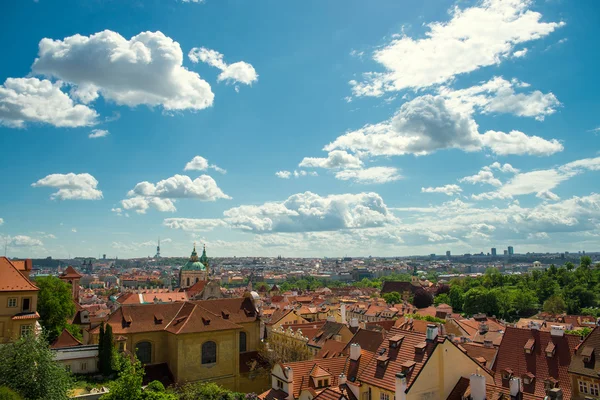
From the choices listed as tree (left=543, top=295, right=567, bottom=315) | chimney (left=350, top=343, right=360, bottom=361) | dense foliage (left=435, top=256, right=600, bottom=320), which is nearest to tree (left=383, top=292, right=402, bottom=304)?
dense foliage (left=435, top=256, right=600, bottom=320)

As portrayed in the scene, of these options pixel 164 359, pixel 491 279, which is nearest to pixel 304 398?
pixel 164 359

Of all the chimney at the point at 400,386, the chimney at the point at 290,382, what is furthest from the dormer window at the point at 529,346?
the chimney at the point at 290,382

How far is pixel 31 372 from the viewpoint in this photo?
1122 inches

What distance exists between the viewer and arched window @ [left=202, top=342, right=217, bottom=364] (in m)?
44.9

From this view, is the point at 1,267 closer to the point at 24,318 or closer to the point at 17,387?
the point at 24,318

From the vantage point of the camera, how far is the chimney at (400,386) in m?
25.3

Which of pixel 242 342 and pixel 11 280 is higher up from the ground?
pixel 11 280

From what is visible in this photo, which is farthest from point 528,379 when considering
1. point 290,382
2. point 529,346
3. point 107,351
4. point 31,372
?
point 107,351

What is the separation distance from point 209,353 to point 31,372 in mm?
19063

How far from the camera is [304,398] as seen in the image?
106ft

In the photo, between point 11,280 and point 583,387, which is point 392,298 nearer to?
point 583,387

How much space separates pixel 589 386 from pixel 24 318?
43174 millimetres

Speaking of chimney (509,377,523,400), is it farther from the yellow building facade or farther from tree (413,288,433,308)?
tree (413,288,433,308)

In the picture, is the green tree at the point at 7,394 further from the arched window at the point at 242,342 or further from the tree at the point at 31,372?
the arched window at the point at 242,342
